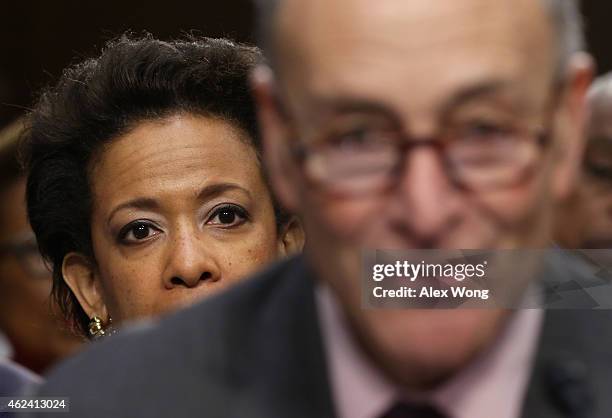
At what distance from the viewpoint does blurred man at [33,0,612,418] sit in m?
0.54

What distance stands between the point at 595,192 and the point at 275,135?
326mm

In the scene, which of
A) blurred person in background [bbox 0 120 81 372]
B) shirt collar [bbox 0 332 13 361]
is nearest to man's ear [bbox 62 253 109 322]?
blurred person in background [bbox 0 120 81 372]

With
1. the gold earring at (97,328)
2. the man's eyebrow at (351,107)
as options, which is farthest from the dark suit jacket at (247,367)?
the gold earring at (97,328)

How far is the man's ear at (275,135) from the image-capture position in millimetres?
574

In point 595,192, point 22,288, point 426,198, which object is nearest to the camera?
point 426,198

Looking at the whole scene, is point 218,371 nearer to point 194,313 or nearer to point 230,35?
point 194,313

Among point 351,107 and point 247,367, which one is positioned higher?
point 351,107

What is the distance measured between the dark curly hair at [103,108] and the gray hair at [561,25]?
49 cm

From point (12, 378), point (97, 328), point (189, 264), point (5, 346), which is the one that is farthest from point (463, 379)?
point (5, 346)

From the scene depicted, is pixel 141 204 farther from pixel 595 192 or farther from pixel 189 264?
pixel 595 192

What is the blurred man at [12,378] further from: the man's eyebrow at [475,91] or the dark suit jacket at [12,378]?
the man's eyebrow at [475,91]

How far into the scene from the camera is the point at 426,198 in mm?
534

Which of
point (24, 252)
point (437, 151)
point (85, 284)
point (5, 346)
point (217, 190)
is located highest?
point (437, 151)

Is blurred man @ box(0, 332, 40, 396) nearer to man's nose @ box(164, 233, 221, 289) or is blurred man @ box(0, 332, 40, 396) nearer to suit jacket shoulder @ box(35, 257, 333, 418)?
man's nose @ box(164, 233, 221, 289)
